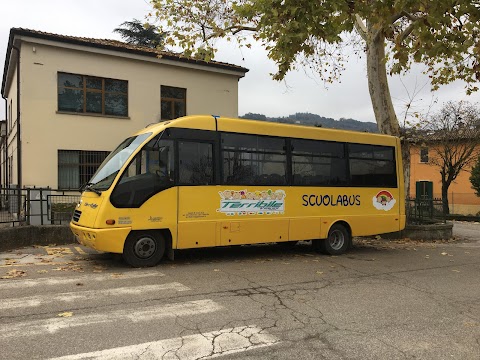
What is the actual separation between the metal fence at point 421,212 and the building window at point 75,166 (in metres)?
12.4

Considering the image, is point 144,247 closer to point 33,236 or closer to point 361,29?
point 33,236

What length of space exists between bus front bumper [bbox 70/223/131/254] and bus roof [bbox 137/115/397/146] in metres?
1.98

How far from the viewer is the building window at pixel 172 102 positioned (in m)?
19.1

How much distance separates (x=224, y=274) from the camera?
24.4 ft

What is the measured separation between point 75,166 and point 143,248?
10.4 meters

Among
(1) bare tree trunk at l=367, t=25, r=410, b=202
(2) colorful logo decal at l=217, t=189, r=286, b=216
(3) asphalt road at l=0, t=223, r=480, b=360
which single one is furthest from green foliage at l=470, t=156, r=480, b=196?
(2) colorful logo decal at l=217, t=189, r=286, b=216

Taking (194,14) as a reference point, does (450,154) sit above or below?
below

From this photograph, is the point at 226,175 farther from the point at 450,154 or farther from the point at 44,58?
the point at 450,154

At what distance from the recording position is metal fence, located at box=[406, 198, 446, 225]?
15727 mm

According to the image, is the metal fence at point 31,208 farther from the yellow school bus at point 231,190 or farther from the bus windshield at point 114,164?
the bus windshield at point 114,164

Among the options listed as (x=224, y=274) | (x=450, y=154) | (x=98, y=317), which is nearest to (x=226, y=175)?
(x=224, y=274)

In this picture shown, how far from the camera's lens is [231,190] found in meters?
8.53

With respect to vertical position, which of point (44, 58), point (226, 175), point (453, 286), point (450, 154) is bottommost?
point (453, 286)

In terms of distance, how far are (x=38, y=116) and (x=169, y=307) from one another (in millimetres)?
13284
